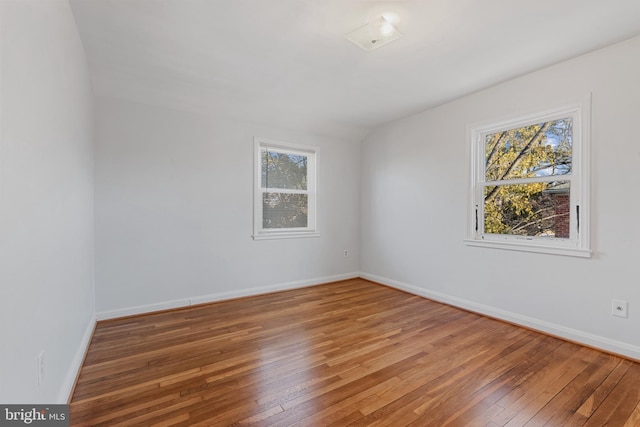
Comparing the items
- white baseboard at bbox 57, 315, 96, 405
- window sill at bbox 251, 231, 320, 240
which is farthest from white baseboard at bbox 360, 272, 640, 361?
white baseboard at bbox 57, 315, 96, 405

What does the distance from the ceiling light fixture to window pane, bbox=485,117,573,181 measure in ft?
6.02

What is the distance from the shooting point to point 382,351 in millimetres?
2396

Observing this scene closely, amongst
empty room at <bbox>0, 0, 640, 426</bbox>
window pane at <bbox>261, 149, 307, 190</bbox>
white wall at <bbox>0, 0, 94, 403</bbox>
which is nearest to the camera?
white wall at <bbox>0, 0, 94, 403</bbox>

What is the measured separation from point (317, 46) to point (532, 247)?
2.72 meters

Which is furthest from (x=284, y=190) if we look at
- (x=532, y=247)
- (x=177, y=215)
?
(x=532, y=247)

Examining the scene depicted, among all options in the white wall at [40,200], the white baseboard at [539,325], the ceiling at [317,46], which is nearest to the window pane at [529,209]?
the white baseboard at [539,325]

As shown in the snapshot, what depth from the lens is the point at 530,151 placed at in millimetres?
2975

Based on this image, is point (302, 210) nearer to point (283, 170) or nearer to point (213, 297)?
point (283, 170)

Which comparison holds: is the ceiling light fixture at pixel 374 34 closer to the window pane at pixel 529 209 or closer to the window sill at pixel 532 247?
the window pane at pixel 529 209

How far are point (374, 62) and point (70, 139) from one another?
7.86 ft

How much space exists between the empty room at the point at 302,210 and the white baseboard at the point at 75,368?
0.8 inches

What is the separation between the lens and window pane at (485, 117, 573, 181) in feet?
8.97

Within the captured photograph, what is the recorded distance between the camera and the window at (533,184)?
261 centimetres

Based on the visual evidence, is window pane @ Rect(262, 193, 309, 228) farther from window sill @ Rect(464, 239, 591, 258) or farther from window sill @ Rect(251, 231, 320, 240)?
window sill @ Rect(464, 239, 591, 258)
